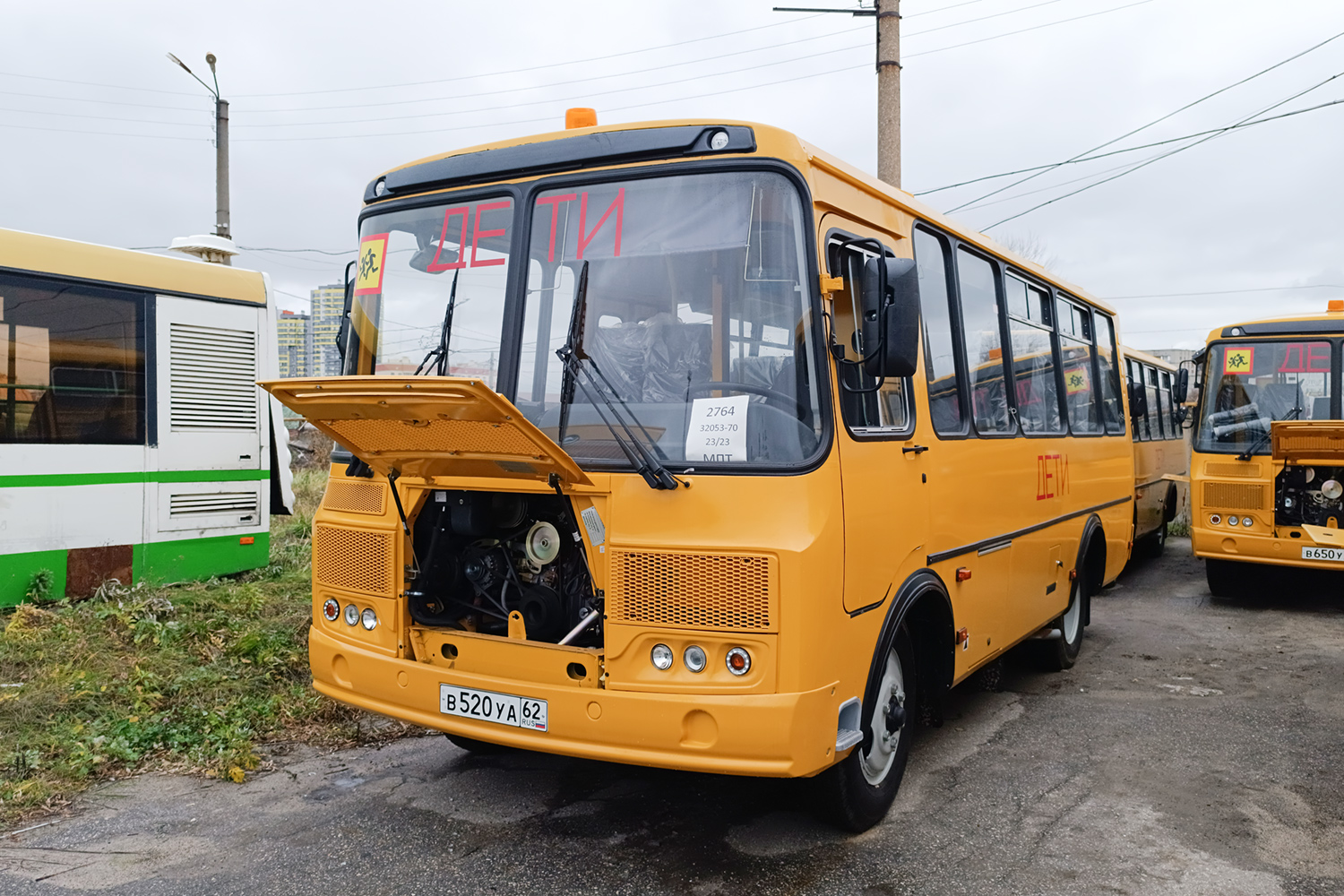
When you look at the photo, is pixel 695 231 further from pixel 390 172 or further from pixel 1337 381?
pixel 1337 381

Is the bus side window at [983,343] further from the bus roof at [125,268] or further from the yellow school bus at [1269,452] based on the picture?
the bus roof at [125,268]

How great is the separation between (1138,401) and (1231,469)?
259 cm

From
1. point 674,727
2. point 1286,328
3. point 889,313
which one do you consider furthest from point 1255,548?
point 674,727

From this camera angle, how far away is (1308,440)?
916cm

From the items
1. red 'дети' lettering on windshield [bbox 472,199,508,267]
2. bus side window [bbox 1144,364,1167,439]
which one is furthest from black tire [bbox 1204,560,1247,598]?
red 'дети' lettering on windshield [bbox 472,199,508,267]

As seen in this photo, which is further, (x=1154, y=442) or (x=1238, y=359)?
(x=1154, y=442)

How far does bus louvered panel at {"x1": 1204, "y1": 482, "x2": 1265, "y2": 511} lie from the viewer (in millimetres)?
9961

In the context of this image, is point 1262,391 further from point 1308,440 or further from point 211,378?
point 211,378

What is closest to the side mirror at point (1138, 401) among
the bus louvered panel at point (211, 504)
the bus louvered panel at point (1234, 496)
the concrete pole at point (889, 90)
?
the bus louvered panel at point (1234, 496)

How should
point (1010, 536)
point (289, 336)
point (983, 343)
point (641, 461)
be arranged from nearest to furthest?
1. point (641, 461)
2. point (983, 343)
3. point (1010, 536)
4. point (289, 336)

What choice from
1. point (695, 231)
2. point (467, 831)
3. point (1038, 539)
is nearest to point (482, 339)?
point (695, 231)

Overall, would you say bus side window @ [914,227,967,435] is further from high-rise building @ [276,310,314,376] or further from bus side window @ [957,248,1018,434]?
high-rise building @ [276,310,314,376]

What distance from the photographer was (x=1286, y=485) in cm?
984

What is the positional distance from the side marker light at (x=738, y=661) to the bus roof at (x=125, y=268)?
6.39 metres
